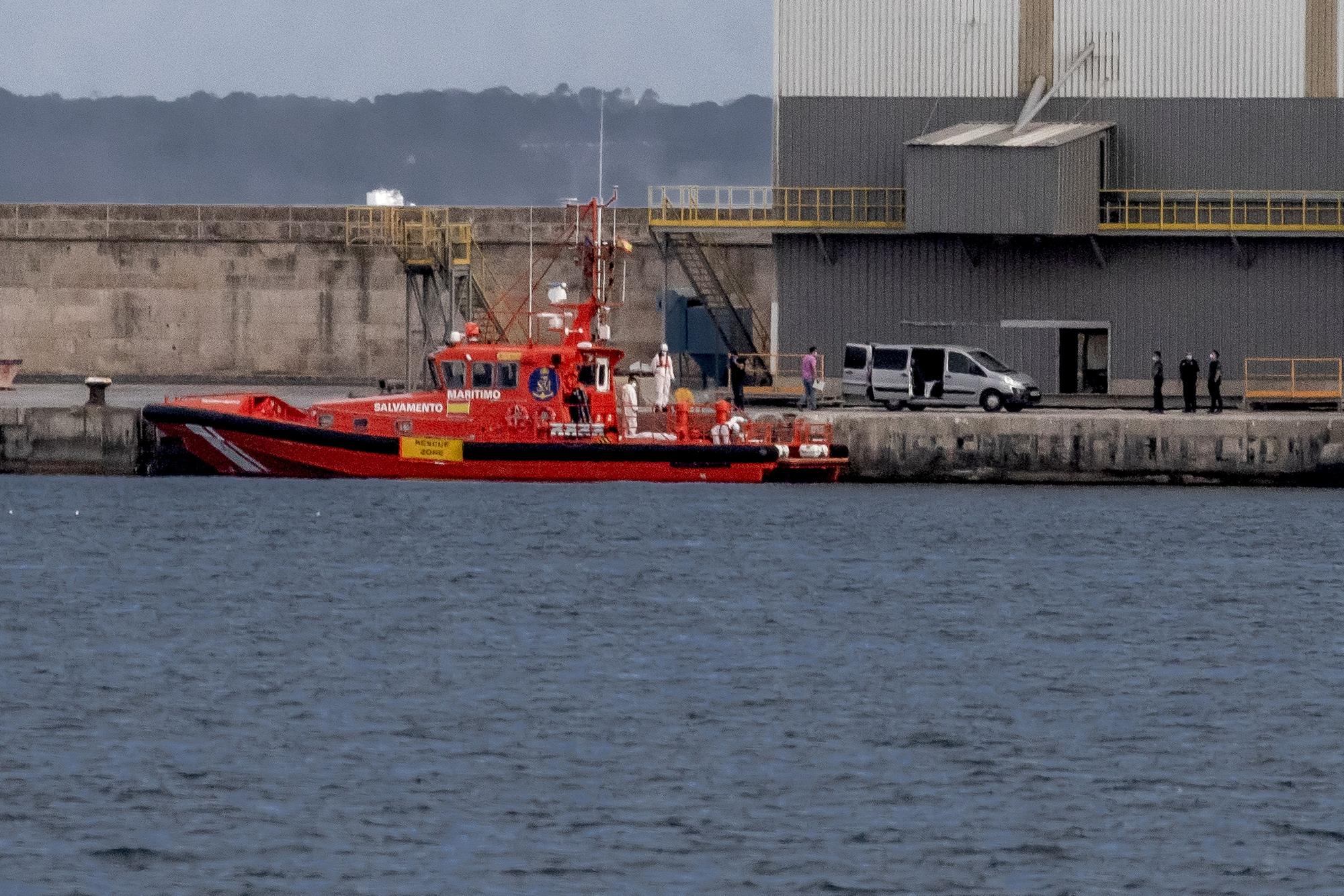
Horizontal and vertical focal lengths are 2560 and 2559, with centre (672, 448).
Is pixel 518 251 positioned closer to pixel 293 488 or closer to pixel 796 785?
pixel 293 488

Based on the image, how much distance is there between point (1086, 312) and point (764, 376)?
21.5ft

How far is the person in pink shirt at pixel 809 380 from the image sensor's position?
47.2 m

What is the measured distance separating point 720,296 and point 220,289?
40.8 feet

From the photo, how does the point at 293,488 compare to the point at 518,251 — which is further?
the point at 518,251

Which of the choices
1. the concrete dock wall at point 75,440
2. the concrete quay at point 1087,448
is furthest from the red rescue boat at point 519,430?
the concrete dock wall at point 75,440

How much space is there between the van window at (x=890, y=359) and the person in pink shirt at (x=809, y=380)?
3.80ft

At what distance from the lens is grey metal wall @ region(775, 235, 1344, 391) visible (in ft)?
166

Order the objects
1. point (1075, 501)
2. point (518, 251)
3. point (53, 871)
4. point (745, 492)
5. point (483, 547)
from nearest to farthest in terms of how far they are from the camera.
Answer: point (53, 871)
point (483, 547)
point (1075, 501)
point (745, 492)
point (518, 251)

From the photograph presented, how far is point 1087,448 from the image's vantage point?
44000mm

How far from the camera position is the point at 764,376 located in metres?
51.7

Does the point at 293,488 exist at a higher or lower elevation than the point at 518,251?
lower

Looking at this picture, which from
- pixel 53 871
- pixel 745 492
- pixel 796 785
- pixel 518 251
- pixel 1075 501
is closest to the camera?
pixel 53 871

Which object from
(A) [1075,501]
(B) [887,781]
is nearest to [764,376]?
(A) [1075,501]

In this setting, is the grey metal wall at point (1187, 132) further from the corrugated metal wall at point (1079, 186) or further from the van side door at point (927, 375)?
the van side door at point (927, 375)
